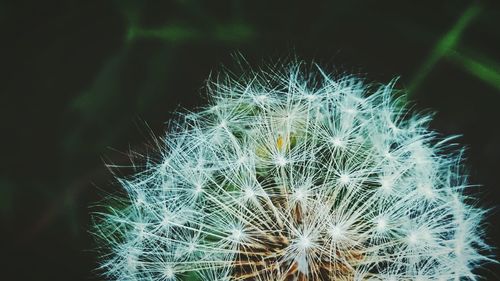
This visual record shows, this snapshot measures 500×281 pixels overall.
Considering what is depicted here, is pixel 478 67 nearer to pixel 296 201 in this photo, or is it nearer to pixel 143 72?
pixel 296 201

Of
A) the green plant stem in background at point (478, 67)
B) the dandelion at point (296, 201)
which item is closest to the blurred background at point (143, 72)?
the green plant stem in background at point (478, 67)

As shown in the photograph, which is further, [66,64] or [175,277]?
[66,64]

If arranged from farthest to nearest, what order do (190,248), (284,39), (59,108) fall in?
1. (59,108)
2. (284,39)
3. (190,248)

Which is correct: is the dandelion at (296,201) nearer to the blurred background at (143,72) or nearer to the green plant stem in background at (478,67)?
the blurred background at (143,72)

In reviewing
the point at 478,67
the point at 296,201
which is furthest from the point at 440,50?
the point at 296,201

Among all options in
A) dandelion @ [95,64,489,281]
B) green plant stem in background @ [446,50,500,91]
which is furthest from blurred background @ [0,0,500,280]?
dandelion @ [95,64,489,281]

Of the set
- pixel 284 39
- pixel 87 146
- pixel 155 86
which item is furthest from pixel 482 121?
pixel 87 146

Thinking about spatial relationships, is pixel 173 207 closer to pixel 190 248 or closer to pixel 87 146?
pixel 190 248
